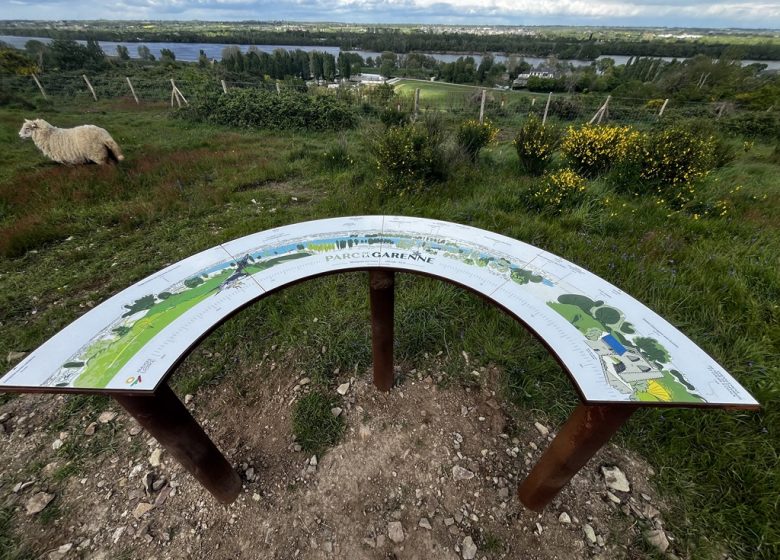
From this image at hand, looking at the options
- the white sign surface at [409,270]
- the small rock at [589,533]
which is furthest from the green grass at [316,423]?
the small rock at [589,533]

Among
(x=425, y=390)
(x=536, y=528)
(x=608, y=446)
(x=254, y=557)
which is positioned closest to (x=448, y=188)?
(x=425, y=390)

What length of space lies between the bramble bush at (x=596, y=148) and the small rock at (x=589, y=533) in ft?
18.3

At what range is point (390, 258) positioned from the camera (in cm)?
199

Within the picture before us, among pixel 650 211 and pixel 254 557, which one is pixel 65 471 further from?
pixel 650 211

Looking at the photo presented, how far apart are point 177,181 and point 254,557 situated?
628 centimetres

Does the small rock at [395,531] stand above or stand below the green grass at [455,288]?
below

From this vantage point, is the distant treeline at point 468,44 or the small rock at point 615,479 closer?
the small rock at point 615,479

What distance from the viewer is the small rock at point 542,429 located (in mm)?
2238

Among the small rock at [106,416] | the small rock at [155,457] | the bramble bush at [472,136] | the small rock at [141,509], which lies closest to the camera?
the small rock at [141,509]

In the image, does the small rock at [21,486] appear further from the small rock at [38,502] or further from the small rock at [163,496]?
the small rock at [163,496]

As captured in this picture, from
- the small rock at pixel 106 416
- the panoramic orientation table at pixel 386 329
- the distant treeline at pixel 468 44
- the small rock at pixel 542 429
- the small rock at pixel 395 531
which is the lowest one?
the distant treeline at pixel 468 44

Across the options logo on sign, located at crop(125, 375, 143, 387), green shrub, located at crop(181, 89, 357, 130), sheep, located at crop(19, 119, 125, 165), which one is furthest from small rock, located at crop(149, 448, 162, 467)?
green shrub, located at crop(181, 89, 357, 130)

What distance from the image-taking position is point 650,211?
4.58 m

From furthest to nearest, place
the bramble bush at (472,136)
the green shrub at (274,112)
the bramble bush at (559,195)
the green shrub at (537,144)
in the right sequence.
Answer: the green shrub at (274,112), the bramble bush at (472,136), the green shrub at (537,144), the bramble bush at (559,195)
